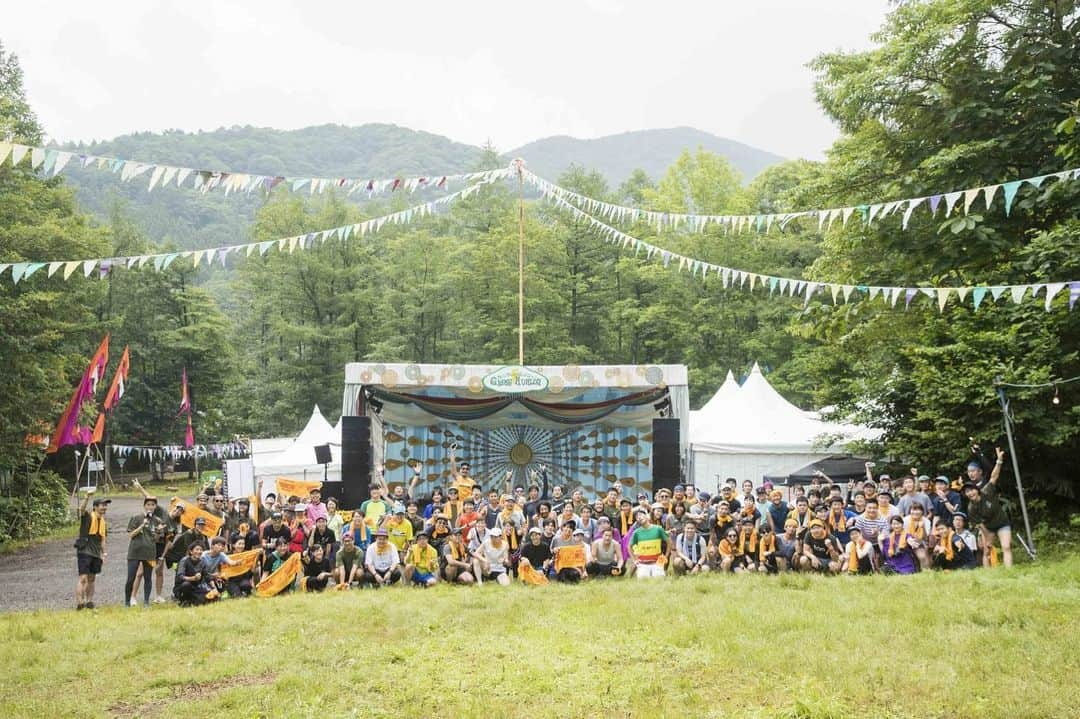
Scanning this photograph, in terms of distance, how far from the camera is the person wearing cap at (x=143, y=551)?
32.4 feet

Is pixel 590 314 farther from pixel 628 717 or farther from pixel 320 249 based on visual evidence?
pixel 628 717

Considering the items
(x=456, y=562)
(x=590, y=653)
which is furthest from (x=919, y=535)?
(x=456, y=562)

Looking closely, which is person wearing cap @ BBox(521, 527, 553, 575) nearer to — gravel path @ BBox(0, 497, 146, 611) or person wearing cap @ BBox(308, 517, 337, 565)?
person wearing cap @ BBox(308, 517, 337, 565)

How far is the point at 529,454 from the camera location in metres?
17.5

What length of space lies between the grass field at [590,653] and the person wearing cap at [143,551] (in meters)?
0.57

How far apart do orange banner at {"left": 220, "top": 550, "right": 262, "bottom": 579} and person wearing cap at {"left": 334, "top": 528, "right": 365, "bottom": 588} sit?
37.3 inches

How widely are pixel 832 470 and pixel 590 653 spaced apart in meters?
10.1

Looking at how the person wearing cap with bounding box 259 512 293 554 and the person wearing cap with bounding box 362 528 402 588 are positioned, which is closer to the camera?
the person wearing cap with bounding box 362 528 402 588

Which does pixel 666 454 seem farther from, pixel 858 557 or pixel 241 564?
pixel 241 564

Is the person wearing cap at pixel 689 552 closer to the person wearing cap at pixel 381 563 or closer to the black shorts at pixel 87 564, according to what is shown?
the person wearing cap at pixel 381 563

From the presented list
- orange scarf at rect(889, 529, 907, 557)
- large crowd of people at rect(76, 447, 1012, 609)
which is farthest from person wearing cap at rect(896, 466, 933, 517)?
orange scarf at rect(889, 529, 907, 557)

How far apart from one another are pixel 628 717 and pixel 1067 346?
9.45m

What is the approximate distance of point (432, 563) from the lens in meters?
10.6

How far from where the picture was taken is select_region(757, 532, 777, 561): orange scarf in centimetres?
1038
